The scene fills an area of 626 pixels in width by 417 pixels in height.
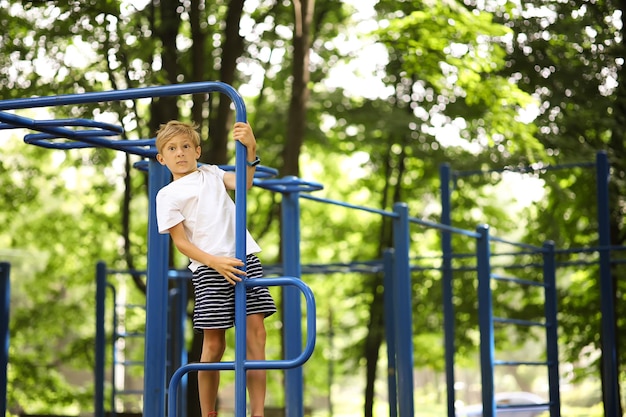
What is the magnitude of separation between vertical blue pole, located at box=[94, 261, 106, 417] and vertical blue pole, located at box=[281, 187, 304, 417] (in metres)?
3.36

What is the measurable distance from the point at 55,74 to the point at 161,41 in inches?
56.6

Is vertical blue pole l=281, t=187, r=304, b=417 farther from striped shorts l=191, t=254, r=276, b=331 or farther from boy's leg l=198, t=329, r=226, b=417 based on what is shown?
striped shorts l=191, t=254, r=276, b=331

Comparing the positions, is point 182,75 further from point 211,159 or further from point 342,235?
point 342,235

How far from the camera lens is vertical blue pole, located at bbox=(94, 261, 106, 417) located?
9047mm

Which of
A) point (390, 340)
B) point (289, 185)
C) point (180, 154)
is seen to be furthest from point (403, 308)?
point (180, 154)

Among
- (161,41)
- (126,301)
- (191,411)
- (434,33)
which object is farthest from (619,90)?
(126,301)

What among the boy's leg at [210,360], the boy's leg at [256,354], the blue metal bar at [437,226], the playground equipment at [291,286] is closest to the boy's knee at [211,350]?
the boy's leg at [210,360]

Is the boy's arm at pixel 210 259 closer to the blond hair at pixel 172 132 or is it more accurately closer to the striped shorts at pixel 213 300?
the striped shorts at pixel 213 300

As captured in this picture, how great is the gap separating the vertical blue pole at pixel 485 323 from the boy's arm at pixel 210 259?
4147mm

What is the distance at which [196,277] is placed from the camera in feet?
13.4

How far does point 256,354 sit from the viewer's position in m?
4.23

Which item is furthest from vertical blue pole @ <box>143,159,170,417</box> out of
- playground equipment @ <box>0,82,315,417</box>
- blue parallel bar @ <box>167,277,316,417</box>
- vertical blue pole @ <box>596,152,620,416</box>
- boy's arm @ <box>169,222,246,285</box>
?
vertical blue pole @ <box>596,152,620,416</box>

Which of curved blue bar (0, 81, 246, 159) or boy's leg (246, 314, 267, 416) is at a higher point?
curved blue bar (0, 81, 246, 159)

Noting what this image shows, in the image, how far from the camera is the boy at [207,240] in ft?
13.1
